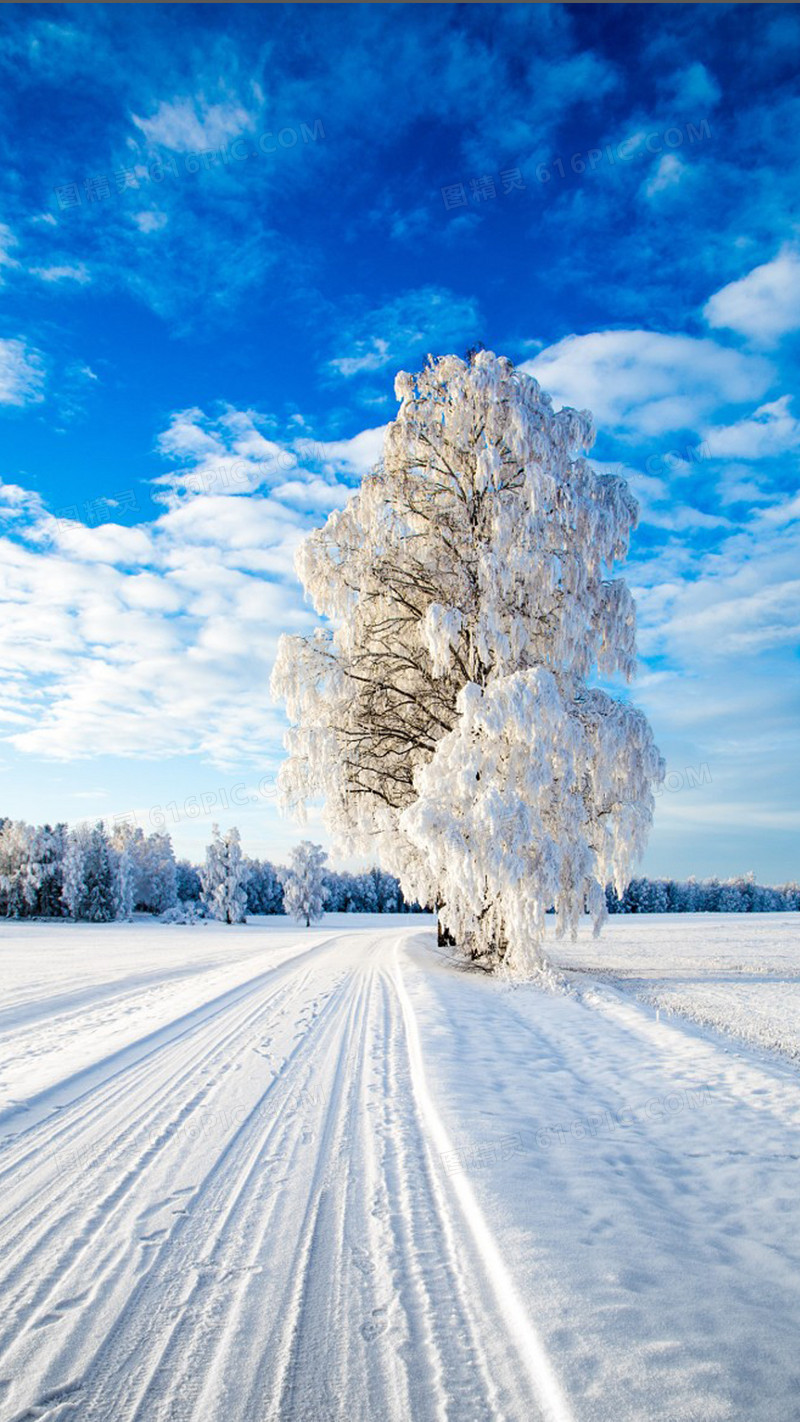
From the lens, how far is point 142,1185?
344 cm

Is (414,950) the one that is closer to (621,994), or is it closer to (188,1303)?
(621,994)

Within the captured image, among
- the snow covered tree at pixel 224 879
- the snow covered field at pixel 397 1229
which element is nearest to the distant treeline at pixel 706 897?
the snow covered tree at pixel 224 879

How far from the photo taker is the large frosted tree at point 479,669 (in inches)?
416

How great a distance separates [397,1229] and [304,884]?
71.3 metres

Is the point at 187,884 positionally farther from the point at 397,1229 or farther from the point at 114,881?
the point at 397,1229

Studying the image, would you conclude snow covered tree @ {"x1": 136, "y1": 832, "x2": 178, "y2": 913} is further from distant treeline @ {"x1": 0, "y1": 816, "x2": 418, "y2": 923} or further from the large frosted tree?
the large frosted tree

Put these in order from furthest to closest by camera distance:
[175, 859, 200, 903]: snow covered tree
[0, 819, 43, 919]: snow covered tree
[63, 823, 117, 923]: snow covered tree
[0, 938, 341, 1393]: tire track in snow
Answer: [175, 859, 200, 903]: snow covered tree < [0, 819, 43, 919]: snow covered tree < [63, 823, 117, 923]: snow covered tree < [0, 938, 341, 1393]: tire track in snow

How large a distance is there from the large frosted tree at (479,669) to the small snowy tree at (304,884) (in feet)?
197

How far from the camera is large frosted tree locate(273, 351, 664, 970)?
1057 cm

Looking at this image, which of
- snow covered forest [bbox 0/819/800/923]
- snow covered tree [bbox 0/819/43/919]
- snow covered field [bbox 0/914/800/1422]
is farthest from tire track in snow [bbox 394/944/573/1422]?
snow covered tree [bbox 0/819/43/919]

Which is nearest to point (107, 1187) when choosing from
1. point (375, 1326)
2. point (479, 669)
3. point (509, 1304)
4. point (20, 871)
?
point (375, 1326)

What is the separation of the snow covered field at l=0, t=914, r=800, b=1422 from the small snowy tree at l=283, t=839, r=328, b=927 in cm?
6647

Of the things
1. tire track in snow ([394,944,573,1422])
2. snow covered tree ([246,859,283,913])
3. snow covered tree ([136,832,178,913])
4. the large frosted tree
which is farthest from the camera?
snow covered tree ([246,859,283,913])

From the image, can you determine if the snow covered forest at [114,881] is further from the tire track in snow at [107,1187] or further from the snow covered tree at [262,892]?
the tire track in snow at [107,1187]
